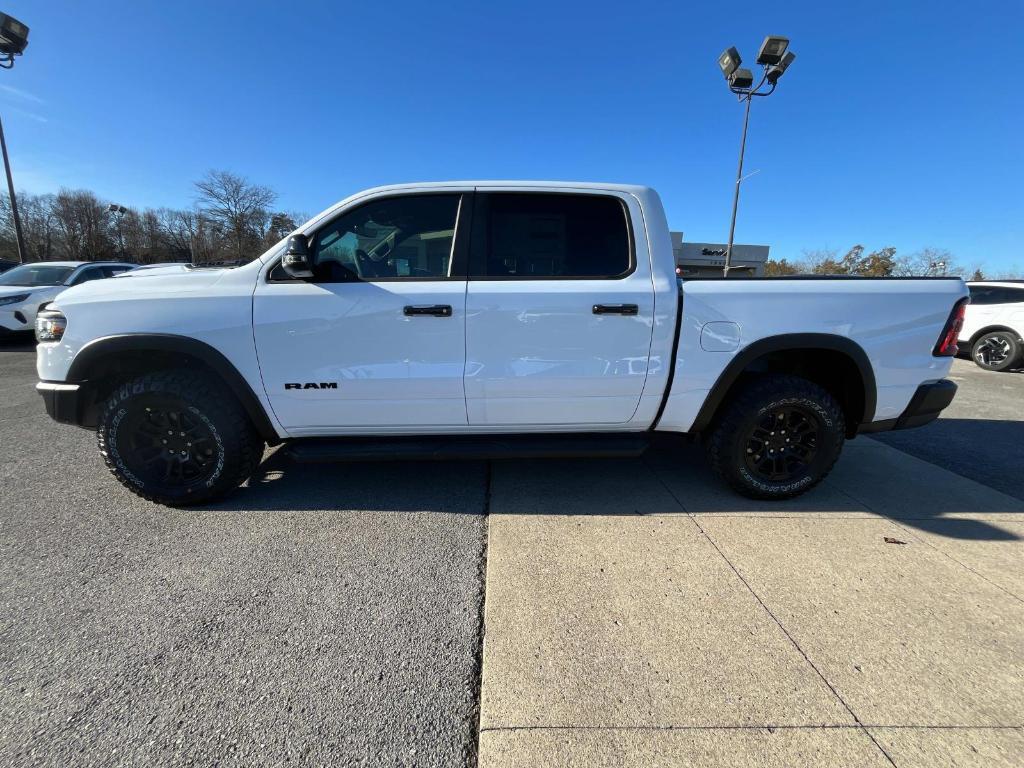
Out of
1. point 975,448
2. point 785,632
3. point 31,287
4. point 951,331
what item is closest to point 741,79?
point 975,448

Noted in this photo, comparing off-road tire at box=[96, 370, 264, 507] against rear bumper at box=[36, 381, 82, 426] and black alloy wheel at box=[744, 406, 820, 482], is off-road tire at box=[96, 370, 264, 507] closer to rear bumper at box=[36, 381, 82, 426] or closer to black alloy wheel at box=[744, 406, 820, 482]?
rear bumper at box=[36, 381, 82, 426]

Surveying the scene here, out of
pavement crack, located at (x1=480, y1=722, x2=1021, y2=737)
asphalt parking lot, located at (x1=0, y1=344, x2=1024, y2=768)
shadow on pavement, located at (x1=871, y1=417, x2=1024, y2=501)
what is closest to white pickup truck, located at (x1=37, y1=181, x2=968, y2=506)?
asphalt parking lot, located at (x1=0, y1=344, x2=1024, y2=768)

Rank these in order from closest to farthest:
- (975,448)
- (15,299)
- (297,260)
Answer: (297,260)
(975,448)
(15,299)

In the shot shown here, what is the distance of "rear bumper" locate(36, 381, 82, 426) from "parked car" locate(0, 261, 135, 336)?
20.5ft

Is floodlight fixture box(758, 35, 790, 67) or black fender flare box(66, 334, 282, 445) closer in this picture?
black fender flare box(66, 334, 282, 445)

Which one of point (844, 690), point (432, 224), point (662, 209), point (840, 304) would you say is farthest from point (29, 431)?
point (840, 304)

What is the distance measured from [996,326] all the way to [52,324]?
12725 millimetres

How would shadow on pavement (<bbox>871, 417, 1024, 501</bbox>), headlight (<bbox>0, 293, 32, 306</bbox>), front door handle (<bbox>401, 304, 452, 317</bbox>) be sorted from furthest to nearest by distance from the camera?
1. headlight (<bbox>0, 293, 32, 306</bbox>)
2. shadow on pavement (<bbox>871, 417, 1024, 501</bbox>)
3. front door handle (<bbox>401, 304, 452, 317</bbox>)

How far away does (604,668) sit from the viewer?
5.80ft

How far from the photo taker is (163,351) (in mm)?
2777

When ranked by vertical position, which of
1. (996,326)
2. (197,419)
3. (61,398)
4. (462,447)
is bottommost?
(462,447)

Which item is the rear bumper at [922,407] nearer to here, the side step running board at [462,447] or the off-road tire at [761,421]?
the off-road tire at [761,421]

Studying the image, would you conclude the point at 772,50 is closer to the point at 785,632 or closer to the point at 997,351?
the point at 997,351

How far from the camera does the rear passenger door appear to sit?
8.87 feet
